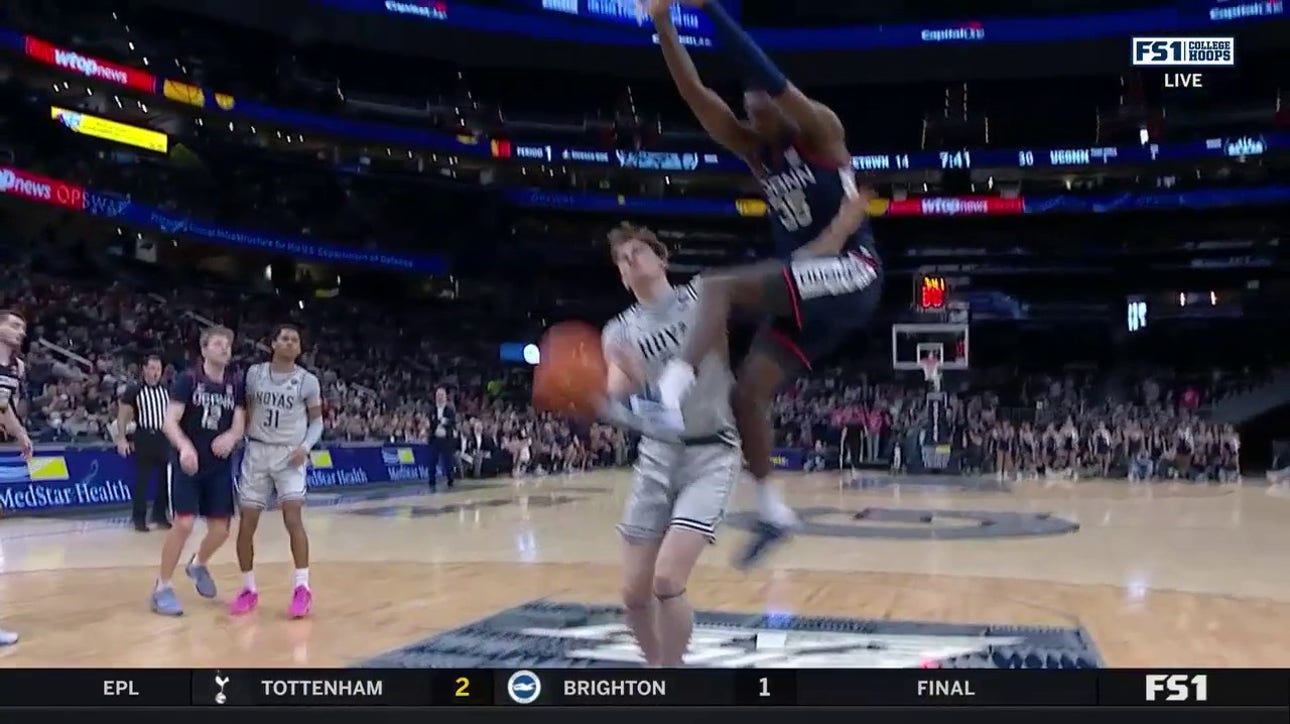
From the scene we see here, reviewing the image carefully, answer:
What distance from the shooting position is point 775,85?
262 cm

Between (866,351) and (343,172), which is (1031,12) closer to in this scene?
(866,351)

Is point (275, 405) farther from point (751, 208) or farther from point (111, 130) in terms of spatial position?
point (111, 130)

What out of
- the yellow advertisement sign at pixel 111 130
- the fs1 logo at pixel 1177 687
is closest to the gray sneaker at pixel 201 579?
the fs1 logo at pixel 1177 687

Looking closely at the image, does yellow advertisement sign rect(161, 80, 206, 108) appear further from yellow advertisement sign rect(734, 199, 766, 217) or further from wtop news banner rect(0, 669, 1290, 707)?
wtop news banner rect(0, 669, 1290, 707)

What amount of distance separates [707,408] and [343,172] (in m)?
4.00

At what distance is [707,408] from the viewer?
2.95m

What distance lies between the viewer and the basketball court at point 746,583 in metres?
3.43

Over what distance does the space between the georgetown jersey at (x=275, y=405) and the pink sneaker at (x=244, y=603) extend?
2.30ft

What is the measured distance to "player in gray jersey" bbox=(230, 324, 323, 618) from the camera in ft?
15.4

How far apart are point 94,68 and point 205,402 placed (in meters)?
4.40

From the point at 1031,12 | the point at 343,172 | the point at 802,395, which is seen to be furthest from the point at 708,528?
the point at 343,172

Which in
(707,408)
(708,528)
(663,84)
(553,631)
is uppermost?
(663,84)

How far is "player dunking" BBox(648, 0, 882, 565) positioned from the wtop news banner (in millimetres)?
734

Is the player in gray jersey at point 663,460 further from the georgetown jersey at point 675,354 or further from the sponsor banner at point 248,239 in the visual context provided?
the sponsor banner at point 248,239
